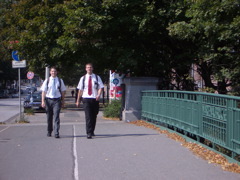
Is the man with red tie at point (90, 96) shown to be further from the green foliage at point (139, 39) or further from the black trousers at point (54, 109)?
the green foliage at point (139, 39)

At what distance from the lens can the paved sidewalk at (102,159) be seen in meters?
5.88

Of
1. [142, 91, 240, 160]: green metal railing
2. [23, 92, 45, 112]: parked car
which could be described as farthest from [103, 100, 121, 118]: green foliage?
[23, 92, 45, 112]: parked car

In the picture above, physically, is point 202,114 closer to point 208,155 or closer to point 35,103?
point 208,155

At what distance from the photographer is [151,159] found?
6.95 meters

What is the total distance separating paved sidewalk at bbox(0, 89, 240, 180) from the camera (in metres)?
5.88

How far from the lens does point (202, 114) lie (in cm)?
799

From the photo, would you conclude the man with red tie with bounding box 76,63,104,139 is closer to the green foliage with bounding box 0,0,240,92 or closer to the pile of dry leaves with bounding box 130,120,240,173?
the pile of dry leaves with bounding box 130,120,240,173

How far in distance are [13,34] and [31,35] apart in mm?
4745

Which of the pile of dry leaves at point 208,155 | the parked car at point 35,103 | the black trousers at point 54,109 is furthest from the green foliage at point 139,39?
the parked car at point 35,103

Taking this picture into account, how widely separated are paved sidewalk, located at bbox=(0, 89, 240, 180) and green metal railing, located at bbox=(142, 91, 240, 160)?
0.53 m

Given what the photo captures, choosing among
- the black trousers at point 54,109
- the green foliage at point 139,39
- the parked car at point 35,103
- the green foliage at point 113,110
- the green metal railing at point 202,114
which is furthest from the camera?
the parked car at point 35,103

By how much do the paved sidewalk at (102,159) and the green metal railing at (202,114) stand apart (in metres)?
0.53

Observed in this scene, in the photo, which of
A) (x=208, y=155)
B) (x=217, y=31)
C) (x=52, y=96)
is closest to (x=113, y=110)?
(x=217, y=31)

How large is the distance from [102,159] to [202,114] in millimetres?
2348
